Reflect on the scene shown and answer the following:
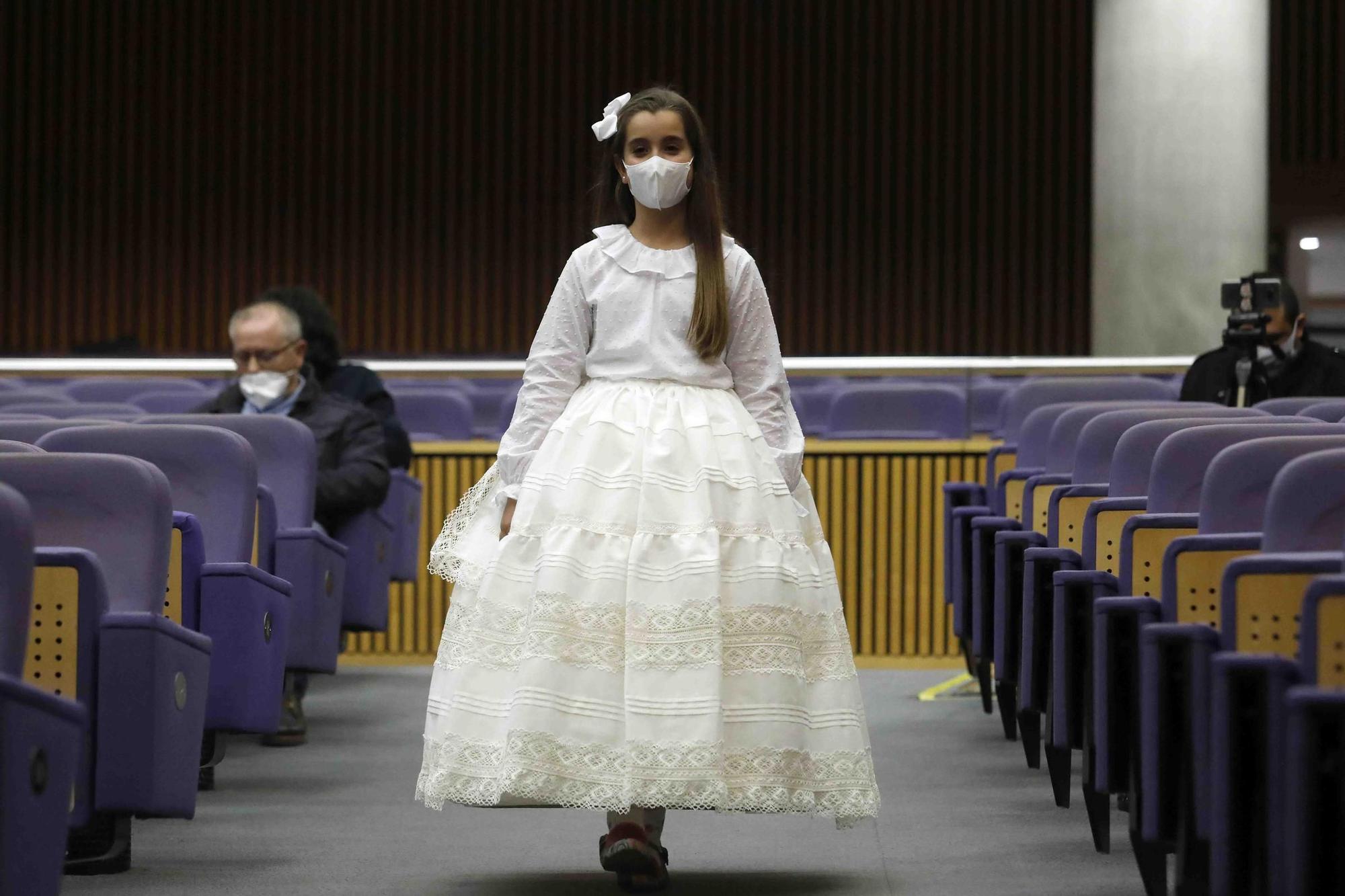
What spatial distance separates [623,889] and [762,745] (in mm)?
435

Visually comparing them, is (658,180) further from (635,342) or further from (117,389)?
(117,389)

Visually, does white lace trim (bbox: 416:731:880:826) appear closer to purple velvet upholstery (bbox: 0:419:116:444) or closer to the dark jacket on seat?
purple velvet upholstery (bbox: 0:419:116:444)

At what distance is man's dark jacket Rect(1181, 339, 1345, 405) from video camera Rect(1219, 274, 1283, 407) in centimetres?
6

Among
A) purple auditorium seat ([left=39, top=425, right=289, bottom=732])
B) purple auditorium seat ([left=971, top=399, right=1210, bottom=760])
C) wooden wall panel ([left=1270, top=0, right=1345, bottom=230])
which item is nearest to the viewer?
purple auditorium seat ([left=39, top=425, right=289, bottom=732])

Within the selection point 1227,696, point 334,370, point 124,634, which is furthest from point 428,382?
point 1227,696

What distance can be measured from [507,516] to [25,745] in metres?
1.15

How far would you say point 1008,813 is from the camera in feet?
13.8

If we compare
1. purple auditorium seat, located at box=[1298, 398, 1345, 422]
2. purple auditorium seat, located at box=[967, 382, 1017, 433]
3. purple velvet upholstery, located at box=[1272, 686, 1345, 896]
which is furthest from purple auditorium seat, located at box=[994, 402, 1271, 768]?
purple auditorium seat, located at box=[967, 382, 1017, 433]

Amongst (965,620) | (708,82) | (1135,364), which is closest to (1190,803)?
(965,620)

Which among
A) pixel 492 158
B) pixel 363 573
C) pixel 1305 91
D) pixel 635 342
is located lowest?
pixel 363 573

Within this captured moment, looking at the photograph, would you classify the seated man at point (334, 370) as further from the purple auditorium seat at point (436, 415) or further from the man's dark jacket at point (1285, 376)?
the man's dark jacket at point (1285, 376)

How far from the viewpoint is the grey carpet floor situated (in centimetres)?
345

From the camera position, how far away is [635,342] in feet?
11.0

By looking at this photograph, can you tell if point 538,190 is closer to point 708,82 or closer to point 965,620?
point 708,82
